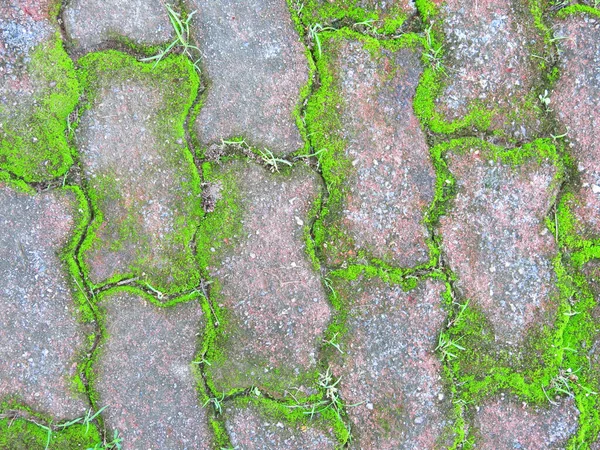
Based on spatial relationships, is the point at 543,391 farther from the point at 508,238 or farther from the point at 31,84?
the point at 31,84

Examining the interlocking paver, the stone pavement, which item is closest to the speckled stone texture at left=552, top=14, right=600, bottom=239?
the stone pavement

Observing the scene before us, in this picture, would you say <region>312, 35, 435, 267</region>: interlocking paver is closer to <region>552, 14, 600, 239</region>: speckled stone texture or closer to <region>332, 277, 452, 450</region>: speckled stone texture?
<region>332, 277, 452, 450</region>: speckled stone texture

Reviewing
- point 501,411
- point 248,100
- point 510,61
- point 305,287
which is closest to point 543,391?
point 501,411

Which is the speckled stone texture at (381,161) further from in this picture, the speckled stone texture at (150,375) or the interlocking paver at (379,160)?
the speckled stone texture at (150,375)

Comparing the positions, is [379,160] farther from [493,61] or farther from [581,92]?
[581,92]

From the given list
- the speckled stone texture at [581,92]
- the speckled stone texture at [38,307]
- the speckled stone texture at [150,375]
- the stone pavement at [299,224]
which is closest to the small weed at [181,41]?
the stone pavement at [299,224]

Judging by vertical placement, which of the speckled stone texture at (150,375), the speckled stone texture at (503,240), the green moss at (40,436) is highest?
the speckled stone texture at (503,240)
